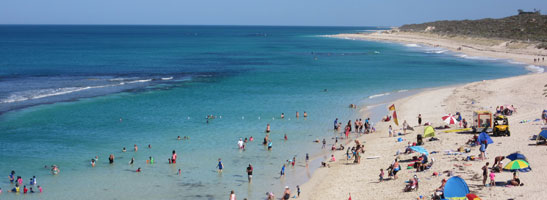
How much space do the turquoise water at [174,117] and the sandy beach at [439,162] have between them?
7.98 ft

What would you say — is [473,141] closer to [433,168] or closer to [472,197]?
[433,168]

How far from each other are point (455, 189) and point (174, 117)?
26425 mm

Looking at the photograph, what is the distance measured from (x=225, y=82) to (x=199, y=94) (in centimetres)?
997

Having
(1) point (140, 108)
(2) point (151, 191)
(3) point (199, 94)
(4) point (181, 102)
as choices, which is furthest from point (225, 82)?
(2) point (151, 191)

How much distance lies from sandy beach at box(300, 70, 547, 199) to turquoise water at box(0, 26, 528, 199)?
7.98 ft

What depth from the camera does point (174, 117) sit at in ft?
129

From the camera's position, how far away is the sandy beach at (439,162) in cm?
1975

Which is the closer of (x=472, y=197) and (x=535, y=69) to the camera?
(x=472, y=197)

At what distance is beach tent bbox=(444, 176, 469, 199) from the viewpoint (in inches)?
690

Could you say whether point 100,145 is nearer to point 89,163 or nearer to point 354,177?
point 89,163

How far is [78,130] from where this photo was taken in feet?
113

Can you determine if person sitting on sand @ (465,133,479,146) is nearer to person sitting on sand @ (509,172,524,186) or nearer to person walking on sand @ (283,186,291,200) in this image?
Result: person sitting on sand @ (509,172,524,186)

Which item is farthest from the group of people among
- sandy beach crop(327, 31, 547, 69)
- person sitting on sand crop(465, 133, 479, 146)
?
sandy beach crop(327, 31, 547, 69)

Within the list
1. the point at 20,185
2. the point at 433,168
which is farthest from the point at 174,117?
the point at 433,168
